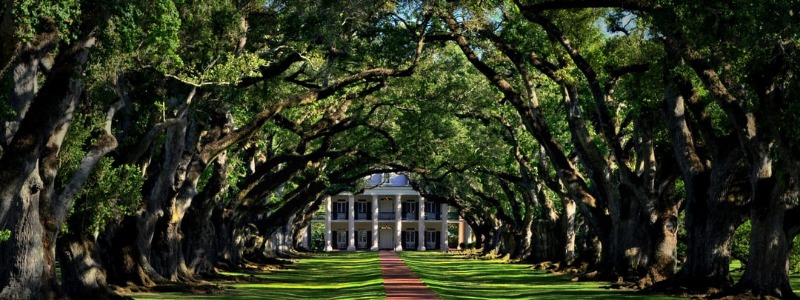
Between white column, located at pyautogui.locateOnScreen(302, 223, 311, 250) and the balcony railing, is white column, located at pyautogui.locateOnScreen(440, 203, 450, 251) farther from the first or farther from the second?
white column, located at pyautogui.locateOnScreen(302, 223, 311, 250)

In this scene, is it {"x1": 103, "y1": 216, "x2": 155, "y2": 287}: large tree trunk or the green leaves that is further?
{"x1": 103, "y1": 216, "x2": 155, "y2": 287}: large tree trunk

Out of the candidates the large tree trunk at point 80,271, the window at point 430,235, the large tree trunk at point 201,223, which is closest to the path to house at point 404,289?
the large tree trunk at point 201,223

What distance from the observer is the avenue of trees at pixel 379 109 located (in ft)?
64.8

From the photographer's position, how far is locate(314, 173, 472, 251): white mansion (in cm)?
13088

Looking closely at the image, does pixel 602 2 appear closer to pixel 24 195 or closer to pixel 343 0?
pixel 343 0

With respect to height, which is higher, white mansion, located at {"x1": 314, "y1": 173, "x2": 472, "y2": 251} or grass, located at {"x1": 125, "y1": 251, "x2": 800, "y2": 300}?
white mansion, located at {"x1": 314, "y1": 173, "x2": 472, "y2": 251}

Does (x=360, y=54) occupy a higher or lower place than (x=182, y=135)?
higher

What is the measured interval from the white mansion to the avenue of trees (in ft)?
276

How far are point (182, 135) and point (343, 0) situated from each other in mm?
7003

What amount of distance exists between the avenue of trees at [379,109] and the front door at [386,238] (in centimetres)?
8732

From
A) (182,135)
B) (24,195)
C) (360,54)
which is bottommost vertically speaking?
(24,195)

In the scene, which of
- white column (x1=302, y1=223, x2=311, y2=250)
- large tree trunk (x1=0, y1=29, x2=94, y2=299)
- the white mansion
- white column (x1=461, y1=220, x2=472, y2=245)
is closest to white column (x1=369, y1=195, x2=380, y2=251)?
the white mansion

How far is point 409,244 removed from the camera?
13338 centimetres

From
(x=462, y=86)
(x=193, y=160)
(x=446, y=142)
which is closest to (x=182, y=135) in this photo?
(x=193, y=160)
